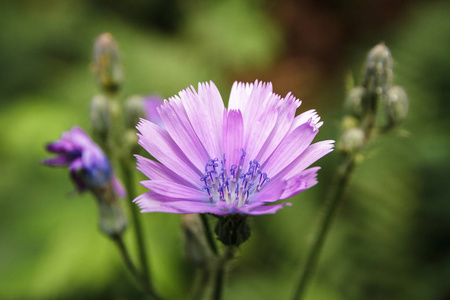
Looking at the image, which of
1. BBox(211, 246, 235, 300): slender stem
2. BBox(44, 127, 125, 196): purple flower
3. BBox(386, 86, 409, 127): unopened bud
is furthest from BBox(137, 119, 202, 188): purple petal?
BBox(386, 86, 409, 127): unopened bud

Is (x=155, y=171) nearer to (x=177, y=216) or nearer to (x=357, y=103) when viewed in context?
(x=357, y=103)

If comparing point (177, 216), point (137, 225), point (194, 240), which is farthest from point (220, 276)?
point (177, 216)

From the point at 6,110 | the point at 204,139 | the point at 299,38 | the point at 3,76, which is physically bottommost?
the point at 204,139

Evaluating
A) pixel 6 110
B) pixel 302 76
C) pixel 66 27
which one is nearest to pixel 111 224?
pixel 6 110

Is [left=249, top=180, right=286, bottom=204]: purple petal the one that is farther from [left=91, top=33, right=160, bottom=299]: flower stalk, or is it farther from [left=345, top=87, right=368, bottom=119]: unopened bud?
[left=91, top=33, right=160, bottom=299]: flower stalk

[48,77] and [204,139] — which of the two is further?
[48,77]

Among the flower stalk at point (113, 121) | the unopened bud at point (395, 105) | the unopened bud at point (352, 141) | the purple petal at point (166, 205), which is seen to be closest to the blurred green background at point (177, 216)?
the unopened bud at point (395, 105)

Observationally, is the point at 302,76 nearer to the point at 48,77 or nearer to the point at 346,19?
the point at 346,19
